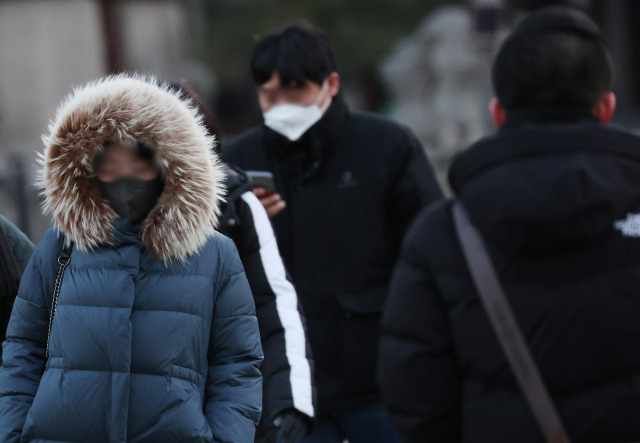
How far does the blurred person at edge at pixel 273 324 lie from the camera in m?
3.41

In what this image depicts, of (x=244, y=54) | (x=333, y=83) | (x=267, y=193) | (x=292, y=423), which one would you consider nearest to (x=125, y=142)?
(x=292, y=423)

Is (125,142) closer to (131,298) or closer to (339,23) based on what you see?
(131,298)

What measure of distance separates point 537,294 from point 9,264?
6.28 feet

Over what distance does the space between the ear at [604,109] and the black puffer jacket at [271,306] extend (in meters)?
1.27

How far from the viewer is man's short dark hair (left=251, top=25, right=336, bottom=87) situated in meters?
4.44

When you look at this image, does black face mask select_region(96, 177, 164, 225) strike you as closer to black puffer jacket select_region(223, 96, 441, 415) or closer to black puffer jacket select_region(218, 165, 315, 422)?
black puffer jacket select_region(218, 165, 315, 422)

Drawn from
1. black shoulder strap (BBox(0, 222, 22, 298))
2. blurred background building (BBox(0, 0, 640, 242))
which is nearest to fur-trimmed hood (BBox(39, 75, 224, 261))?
black shoulder strap (BBox(0, 222, 22, 298))

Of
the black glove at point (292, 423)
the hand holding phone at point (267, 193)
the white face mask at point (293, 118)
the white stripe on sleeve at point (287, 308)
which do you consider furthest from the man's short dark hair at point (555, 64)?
the white face mask at point (293, 118)

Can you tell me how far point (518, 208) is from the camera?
7.66 ft

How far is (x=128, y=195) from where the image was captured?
9.96ft

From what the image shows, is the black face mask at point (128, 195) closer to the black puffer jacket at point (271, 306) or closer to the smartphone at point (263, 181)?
the black puffer jacket at point (271, 306)

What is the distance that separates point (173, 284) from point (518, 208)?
1.00m

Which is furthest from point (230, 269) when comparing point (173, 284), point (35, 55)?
point (35, 55)

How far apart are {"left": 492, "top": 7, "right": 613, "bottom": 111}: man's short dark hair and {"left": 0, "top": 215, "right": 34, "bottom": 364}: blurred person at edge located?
6.00 feet
